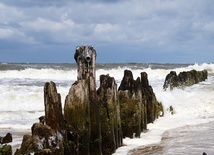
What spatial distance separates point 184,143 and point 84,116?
3.36m

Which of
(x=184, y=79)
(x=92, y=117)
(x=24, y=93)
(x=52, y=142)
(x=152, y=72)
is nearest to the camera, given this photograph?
(x=52, y=142)

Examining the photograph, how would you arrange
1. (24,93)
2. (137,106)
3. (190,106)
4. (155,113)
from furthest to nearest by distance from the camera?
(24,93), (190,106), (155,113), (137,106)

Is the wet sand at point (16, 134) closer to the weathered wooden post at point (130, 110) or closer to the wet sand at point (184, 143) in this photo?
the weathered wooden post at point (130, 110)

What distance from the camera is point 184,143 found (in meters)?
9.02

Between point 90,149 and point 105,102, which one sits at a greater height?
point 105,102

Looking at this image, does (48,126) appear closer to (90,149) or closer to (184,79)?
(90,149)

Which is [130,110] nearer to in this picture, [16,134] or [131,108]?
[131,108]

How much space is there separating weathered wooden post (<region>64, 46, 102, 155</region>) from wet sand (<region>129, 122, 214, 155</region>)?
1263 millimetres

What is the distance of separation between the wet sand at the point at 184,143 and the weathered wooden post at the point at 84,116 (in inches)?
49.7

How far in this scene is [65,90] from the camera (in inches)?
945

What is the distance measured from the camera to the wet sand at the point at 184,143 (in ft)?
26.5

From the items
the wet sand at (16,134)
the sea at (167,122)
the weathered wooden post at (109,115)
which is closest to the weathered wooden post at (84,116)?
the weathered wooden post at (109,115)

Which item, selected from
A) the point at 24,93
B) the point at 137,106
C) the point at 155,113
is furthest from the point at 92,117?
the point at 24,93

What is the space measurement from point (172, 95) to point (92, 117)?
10.9 meters
